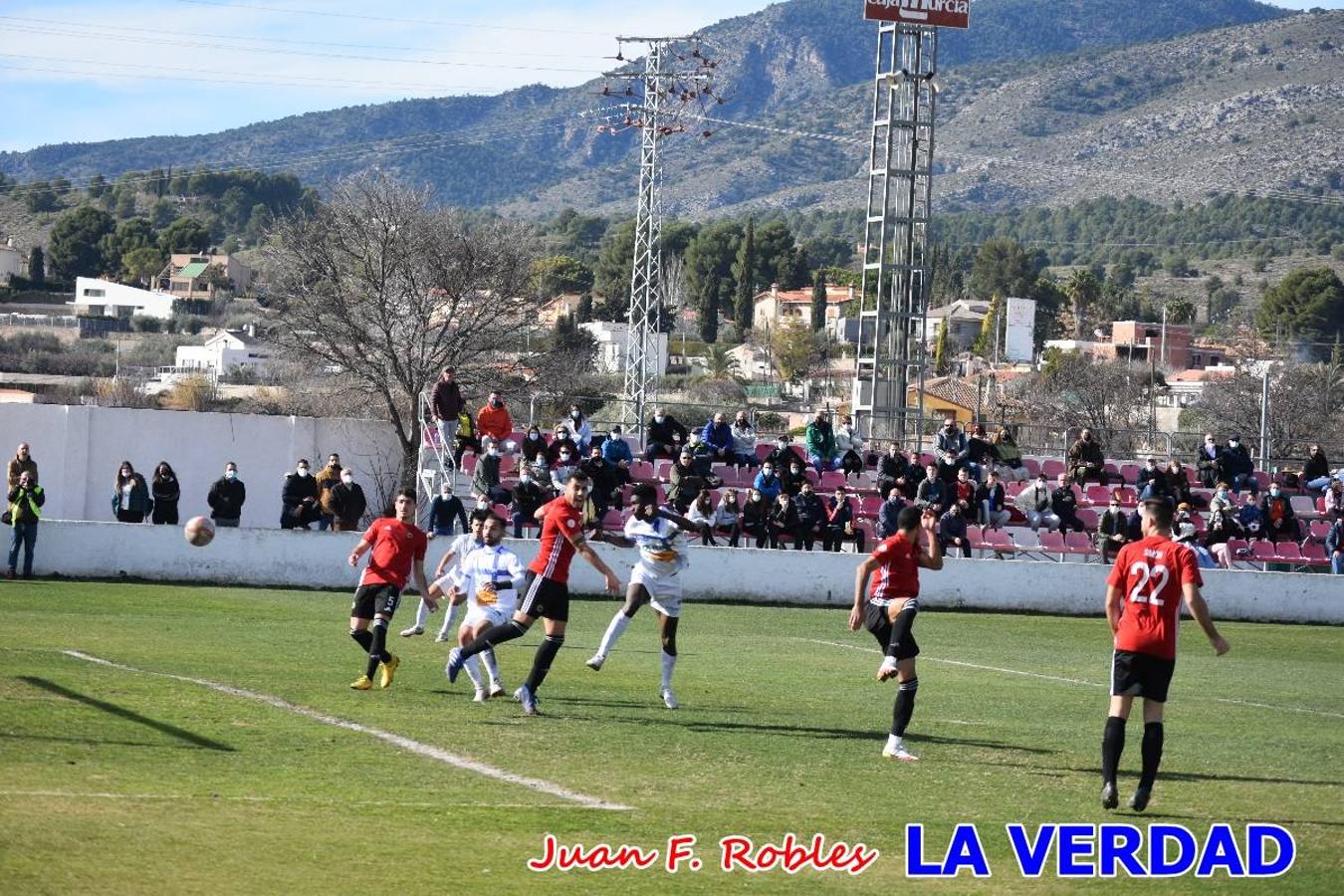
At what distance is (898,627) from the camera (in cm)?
1316

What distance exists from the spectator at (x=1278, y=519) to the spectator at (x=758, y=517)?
10774mm

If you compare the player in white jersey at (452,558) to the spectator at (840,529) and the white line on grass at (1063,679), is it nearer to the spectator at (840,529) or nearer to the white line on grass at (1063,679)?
the white line on grass at (1063,679)

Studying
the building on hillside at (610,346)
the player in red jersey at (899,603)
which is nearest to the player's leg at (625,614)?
the player in red jersey at (899,603)

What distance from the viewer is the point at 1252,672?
2288 cm

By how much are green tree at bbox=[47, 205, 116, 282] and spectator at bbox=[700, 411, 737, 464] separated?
12911cm

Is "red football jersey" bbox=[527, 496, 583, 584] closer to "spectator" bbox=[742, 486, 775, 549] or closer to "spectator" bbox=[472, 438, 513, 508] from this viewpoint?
"spectator" bbox=[472, 438, 513, 508]

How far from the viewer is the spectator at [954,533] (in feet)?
108

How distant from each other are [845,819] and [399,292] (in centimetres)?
4719

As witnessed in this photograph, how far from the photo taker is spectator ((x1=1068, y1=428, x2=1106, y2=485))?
124 feet

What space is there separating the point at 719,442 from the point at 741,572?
5.79m

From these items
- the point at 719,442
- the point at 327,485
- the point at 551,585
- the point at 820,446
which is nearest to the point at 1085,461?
the point at 820,446

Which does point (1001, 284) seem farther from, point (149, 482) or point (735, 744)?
point (735, 744)

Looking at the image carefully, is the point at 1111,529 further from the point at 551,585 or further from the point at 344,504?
the point at 551,585

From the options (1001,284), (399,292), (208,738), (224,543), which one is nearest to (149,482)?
(224,543)
